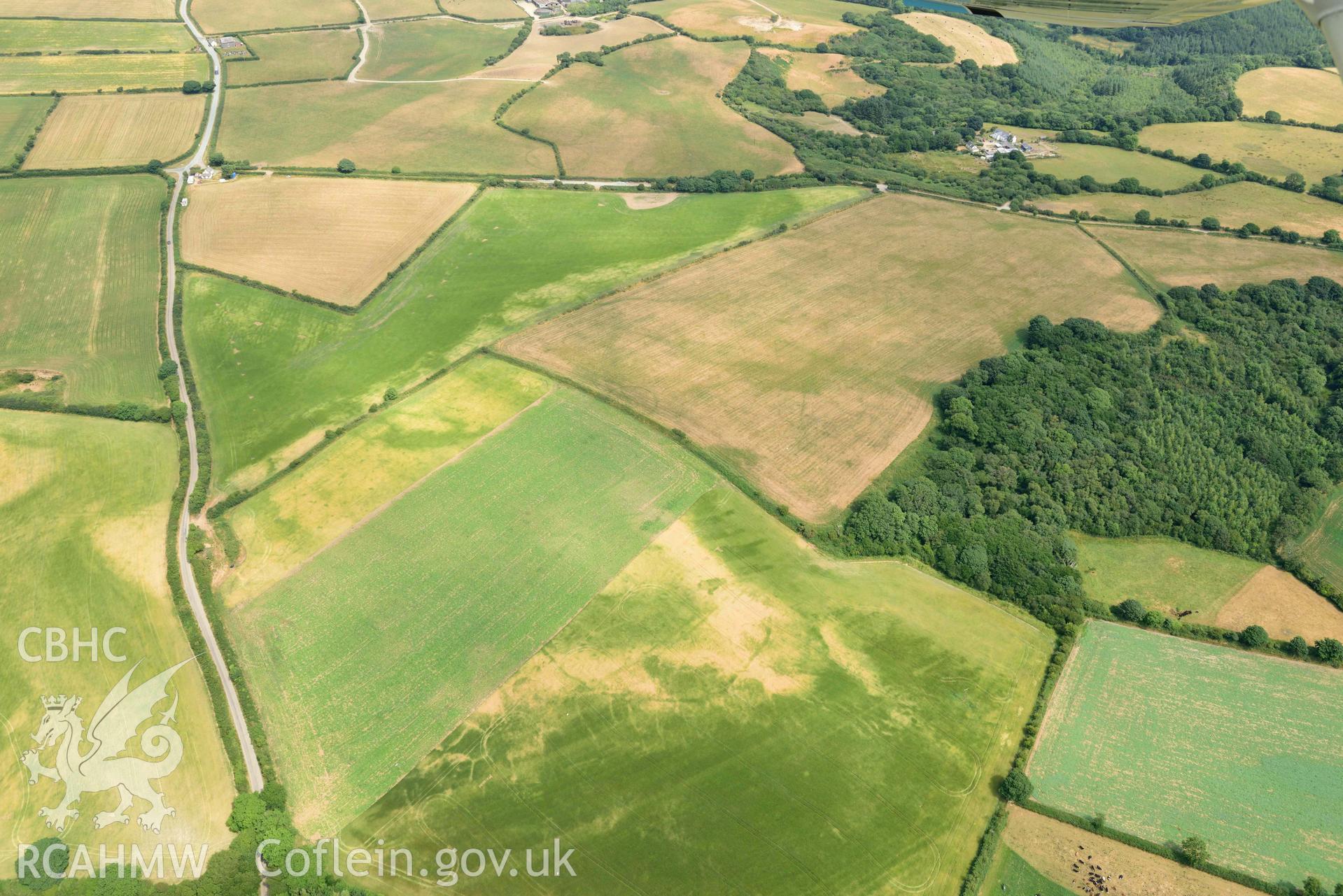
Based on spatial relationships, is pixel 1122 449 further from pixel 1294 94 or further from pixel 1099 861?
pixel 1294 94

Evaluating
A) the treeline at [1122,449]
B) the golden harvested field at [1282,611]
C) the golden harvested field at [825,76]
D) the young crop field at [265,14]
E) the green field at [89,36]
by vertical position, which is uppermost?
the young crop field at [265,14]

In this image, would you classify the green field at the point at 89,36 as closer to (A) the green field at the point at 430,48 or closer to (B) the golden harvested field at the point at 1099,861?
(A) the green field at the point at 430,48

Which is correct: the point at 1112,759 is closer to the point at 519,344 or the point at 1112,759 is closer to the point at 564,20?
the point at 519,344

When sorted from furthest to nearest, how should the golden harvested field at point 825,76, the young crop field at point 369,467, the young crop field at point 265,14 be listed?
the young crop field at point 265,14, the golden harvested field at point 825,76, the young crop field at point 369,467

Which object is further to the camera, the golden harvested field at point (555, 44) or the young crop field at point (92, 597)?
the golden harvested field at point (555, 44)

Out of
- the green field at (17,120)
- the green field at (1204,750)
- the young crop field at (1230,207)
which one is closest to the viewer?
the green field at (1204,750)

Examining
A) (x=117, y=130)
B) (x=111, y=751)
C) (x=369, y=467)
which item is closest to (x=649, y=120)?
(x=117, y=130)

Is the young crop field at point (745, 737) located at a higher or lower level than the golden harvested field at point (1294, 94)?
lower

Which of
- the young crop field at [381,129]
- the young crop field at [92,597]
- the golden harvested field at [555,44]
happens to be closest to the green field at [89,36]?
the young crop field at [381,129]
